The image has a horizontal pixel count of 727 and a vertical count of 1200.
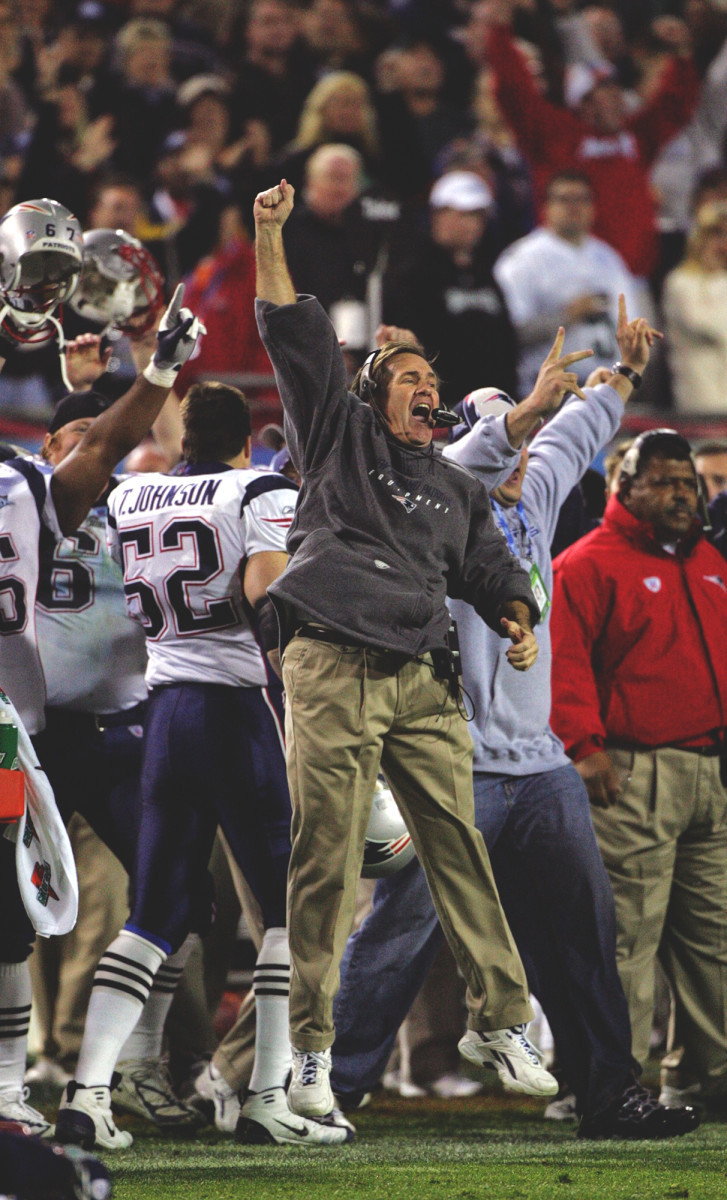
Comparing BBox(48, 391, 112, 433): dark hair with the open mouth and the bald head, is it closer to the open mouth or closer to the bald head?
the open mouth

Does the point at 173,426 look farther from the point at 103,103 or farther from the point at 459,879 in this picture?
the point at 103,103

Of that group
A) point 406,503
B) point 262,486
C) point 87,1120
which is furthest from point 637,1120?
point 262,486

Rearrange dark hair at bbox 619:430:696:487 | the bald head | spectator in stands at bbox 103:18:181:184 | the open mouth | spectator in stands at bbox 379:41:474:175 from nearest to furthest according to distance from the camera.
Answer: the open mouth → dark hair at bbox 619:430:696:487 → the bald head → spectator in stands at bbox 103:18:181:184 → spectator in stands at bbox 379:41:474:175

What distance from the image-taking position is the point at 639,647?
593cm

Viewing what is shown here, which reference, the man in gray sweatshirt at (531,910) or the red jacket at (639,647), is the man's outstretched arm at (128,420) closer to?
the man in gray sweatshirt at (531,910)

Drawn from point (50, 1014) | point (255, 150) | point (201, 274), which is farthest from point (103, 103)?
point (50, 1014)

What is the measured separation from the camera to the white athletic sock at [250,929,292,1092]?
16.9 ft

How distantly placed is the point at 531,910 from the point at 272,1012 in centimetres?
82

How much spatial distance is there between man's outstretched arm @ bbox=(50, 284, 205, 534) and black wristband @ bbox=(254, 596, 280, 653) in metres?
0.60

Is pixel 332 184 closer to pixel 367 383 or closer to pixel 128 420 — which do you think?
pixel 128 420

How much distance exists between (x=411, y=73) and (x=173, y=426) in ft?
22.1

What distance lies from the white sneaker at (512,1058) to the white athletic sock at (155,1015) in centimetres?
131

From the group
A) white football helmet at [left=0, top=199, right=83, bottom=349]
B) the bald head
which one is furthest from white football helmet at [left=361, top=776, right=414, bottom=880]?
the bald head

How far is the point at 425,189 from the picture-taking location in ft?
38.7
